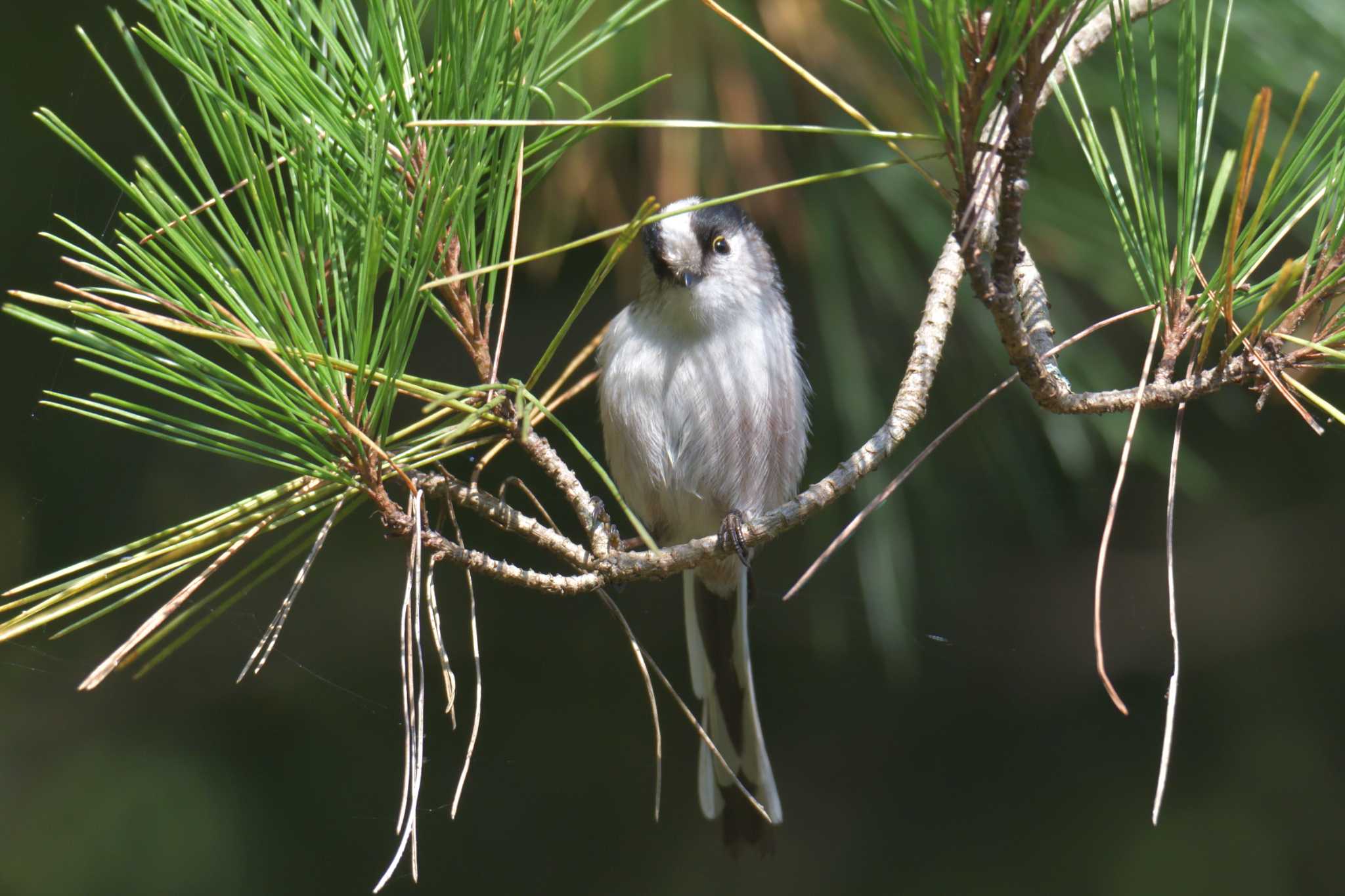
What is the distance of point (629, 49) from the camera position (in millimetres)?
1529

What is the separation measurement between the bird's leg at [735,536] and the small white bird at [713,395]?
0.12 m

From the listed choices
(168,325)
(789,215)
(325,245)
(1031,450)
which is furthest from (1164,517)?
(168,325)

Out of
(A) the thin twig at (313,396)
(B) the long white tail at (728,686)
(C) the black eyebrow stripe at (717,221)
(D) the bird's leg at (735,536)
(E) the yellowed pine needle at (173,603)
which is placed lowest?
(B) the long white tail at (728,686)

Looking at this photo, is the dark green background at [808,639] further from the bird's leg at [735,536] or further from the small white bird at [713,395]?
the bird's leg at [735,536]

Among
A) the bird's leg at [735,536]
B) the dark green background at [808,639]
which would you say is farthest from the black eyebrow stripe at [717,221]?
the bird's leg at [735,536]

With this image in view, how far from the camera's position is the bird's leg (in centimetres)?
125

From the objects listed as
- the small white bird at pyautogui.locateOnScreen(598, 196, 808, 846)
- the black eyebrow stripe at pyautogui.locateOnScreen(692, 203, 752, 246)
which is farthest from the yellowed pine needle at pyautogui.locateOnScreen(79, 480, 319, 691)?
the black eyebrow stripe at pyautogui.locateOnScreen(692, 203, 752, 246)

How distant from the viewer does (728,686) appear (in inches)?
81.4

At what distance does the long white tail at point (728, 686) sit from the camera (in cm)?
191

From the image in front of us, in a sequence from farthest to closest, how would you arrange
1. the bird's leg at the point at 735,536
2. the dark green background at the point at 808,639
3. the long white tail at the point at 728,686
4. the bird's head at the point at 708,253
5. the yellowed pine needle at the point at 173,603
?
the long white tail at the point at 728,686, the bird's head at the point at 708,253, the dark green background at the point at 808,639, the bird's leg at the point at 735,536, the yellowed pine needle at the point at 173,603

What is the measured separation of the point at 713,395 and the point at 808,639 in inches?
31.6

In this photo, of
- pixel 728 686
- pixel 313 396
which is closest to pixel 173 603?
pixel 313 396

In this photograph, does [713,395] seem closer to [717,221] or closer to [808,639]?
[717,221]

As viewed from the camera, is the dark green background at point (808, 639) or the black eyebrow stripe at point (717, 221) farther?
the black eyebrow stripe at point (717, 221)
